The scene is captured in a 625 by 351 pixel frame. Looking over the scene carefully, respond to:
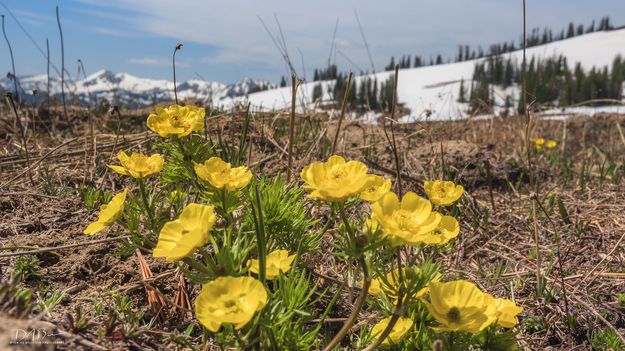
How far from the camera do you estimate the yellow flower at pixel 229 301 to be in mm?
1002

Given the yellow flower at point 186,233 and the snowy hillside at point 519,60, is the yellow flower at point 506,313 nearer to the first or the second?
the yellow flower at point 186,233

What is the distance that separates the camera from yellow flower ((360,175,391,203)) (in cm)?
131

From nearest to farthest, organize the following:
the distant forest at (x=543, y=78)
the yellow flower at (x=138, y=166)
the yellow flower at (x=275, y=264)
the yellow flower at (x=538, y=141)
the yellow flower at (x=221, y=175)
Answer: the yellow flower at (x=275, y=264)
the yellow flower at (x=221, y=175)
the yellow flower at (x=138, y=166)
the yellow flower at (x=538, y=141)
the distant forest at (x=543, y=78)

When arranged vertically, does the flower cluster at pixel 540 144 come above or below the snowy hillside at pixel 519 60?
below

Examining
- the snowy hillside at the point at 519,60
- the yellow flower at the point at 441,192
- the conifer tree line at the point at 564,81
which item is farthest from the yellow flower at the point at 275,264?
the snowy hillside at the point at 519,60

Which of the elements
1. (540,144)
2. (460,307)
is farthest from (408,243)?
(540,144)

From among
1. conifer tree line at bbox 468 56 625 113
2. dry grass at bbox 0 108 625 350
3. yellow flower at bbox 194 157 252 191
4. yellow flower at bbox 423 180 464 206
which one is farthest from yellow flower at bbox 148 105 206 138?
conifer tree line at bbox 468 56 625 113

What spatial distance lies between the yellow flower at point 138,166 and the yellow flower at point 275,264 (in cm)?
52

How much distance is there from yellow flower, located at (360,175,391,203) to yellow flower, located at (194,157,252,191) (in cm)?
37

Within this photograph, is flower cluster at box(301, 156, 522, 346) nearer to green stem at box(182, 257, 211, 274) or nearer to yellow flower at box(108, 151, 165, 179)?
green stem at box(182, 257, 211, 274)

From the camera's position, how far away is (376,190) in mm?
1424

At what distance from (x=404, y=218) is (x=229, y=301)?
489 mm

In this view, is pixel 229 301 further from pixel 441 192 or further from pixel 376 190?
pixel 441 192

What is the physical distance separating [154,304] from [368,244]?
39.3 inches
